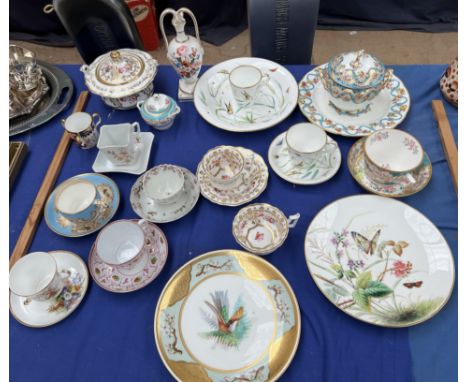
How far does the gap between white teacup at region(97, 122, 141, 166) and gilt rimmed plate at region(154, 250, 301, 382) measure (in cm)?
37

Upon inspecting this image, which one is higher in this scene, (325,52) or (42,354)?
(42,354)

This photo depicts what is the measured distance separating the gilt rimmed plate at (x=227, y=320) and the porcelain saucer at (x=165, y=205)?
5.6 inches

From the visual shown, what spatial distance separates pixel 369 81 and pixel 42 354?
3.56ft

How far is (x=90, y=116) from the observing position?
3.35 ft

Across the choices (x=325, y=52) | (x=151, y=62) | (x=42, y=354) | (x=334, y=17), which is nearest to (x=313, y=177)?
(x=151, y=62)

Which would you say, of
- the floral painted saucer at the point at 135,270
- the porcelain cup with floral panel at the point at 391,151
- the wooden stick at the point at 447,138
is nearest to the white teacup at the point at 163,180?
the floral painted saucer at the point at 135,270

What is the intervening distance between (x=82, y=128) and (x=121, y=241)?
0.38 m

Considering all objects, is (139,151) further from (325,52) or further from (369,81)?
(325,52)

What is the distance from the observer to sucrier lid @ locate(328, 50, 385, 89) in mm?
1013

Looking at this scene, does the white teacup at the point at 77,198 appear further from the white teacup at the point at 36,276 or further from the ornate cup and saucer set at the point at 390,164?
the ornate cup and saucer set at the point at 390,164

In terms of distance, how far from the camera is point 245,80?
107 cm

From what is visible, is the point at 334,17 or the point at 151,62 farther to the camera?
the point at 334,17

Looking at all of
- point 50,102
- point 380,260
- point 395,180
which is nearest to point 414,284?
point 380,260

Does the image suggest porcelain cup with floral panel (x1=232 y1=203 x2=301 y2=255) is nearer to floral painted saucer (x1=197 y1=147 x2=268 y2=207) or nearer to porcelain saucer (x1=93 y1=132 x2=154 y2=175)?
floral painted saucer (x1=197 y1=147 x2=268 y2=207)
